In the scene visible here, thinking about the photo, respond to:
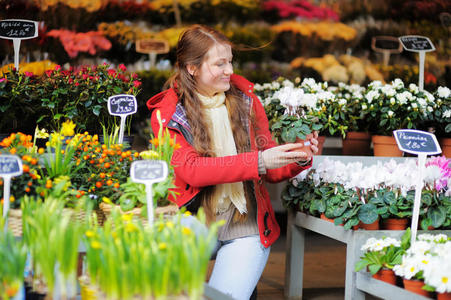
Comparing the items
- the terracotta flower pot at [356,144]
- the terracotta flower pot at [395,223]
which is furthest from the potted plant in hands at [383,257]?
the terracotta flower pot at [356,144]

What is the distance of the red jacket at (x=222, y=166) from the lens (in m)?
2.22

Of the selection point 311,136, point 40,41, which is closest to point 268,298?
point 311,136

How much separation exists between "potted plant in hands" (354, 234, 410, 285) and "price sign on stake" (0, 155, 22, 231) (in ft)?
4.51

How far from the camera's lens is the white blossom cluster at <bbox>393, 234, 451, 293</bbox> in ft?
6.21

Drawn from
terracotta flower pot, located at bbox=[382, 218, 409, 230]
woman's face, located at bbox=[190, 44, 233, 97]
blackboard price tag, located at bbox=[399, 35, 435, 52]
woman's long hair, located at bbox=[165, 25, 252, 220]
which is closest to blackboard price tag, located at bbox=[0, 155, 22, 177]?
woman's long hair, located at bbox=[165, 25, 252, 220]

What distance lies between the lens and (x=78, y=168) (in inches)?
76.8

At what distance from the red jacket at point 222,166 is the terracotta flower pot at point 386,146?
117 cm

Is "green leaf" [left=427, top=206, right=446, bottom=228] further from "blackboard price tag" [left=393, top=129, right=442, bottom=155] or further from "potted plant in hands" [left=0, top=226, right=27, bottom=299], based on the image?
"potted plant in hands" [left=0, top=226, right=27, bottom=299]

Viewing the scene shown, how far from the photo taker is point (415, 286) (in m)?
2.03

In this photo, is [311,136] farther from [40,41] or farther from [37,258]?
[40,41]

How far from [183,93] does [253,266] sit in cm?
79

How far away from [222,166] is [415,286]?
0.82 m

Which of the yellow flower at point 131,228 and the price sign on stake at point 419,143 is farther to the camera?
the price sign on stake at point 419,143

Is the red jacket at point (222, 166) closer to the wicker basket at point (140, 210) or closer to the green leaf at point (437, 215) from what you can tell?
the wicker basket at point (140, 210)
